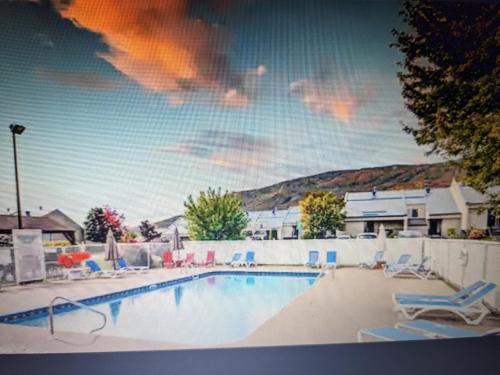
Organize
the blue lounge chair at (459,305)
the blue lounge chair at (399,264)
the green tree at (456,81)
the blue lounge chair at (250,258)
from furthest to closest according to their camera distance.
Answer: the blue lounge chair at (250,258) < the blue lounge chair at (399,264) < the green tree at (456,81) < the blue lounge chair at (459,305)

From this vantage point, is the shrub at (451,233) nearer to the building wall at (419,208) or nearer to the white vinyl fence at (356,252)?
the white vinyl fence at (356,252)

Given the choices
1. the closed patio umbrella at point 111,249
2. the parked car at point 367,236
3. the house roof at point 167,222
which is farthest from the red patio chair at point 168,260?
the parked car at point 367,236

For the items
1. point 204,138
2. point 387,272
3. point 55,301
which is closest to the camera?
point 55,301

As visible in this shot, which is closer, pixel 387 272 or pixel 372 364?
pixel 372 364

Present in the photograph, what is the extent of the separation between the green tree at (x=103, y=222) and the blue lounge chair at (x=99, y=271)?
44 cm

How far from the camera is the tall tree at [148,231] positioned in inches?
186

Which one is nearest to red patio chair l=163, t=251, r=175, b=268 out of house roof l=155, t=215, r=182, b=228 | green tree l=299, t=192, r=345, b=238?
house roof l=155, t=215, r=182, b=228

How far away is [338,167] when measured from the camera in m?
4.58

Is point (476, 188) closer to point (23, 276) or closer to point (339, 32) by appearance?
point (339, 32)

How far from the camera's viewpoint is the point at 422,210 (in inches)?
179

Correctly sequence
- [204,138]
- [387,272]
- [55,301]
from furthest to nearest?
[387,272] < [204,138] < [55,301]

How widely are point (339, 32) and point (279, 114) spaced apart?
1.29 metres

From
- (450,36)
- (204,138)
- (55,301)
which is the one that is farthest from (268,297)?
(450,36)

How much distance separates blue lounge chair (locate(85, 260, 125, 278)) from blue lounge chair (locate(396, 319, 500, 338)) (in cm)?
383
